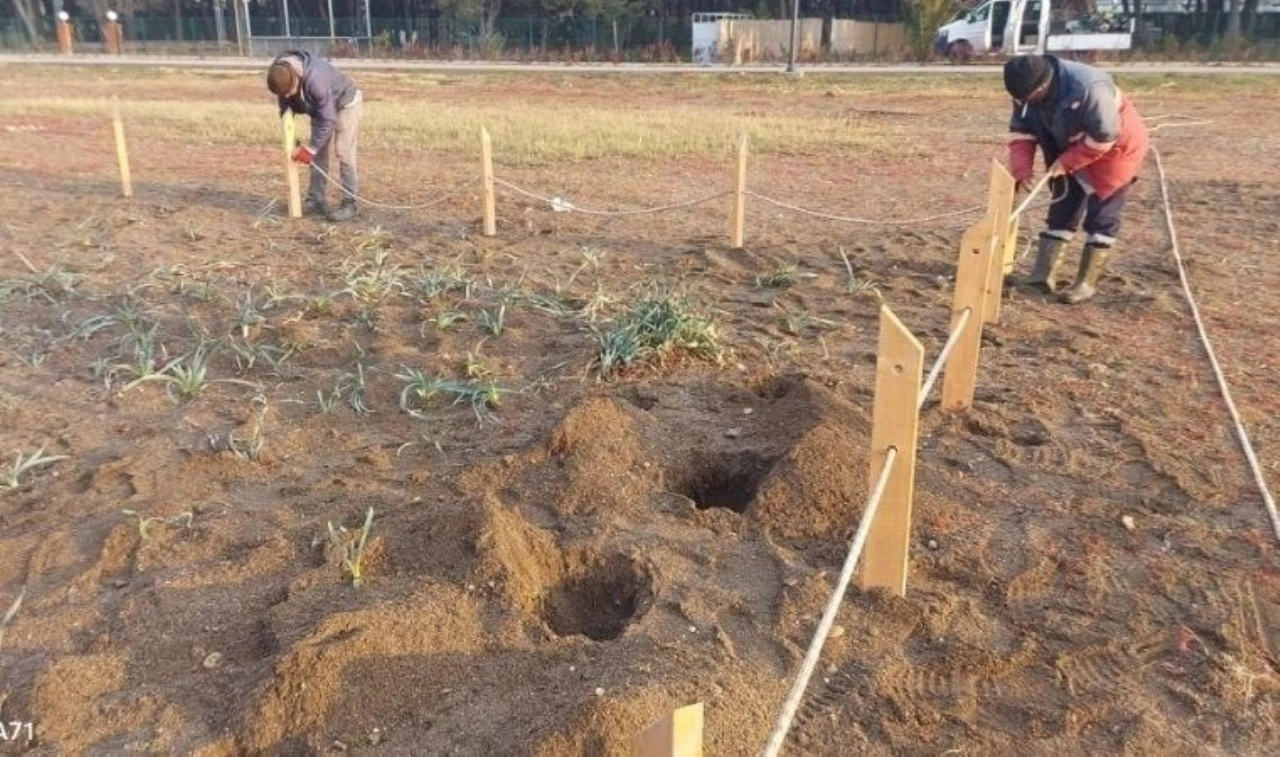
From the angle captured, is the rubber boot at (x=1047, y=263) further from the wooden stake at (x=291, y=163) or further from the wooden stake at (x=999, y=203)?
the wooden stake at (x=291, y=163)

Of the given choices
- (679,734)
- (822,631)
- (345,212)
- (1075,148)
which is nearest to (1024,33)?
(345,212)

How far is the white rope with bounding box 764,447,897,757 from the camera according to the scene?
1.98 metres

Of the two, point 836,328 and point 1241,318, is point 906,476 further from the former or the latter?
point 1241,318

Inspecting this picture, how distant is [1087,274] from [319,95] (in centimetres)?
615

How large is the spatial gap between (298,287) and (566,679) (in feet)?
15.9

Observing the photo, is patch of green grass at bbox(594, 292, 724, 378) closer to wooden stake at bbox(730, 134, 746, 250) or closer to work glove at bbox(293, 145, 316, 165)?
wooden stake at bbox(730, 134, 746, 250)

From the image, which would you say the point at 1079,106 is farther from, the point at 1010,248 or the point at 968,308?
the point at 968,308

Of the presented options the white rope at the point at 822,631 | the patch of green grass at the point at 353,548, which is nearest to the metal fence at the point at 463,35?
the patch of green grass at the point at 353,548

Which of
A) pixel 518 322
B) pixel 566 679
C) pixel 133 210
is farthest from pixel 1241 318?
pixel 133 210

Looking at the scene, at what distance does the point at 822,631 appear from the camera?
2318 mm

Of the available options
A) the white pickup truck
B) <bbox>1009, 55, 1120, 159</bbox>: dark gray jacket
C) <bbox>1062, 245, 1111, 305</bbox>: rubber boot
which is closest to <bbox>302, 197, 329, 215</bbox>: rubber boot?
<bbox>1009, 55, 1120, 159</bbox>: dark gray jacket

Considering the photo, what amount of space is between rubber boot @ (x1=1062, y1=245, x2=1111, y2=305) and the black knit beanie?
3.96 ft

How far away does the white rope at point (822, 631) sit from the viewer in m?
1.98

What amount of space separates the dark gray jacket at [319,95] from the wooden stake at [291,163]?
0.16 m
